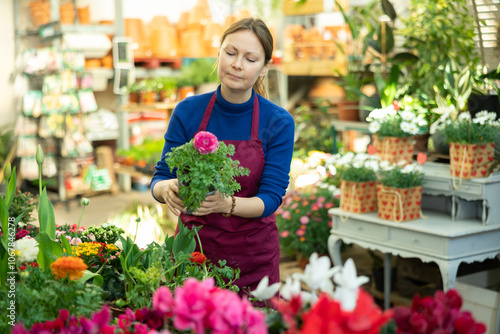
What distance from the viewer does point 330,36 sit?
591 centimetres

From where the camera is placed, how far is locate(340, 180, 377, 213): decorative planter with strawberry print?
3141mm

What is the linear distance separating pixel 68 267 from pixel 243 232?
83cm

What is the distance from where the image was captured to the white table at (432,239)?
9.14 ft

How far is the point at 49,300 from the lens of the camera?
1145mm

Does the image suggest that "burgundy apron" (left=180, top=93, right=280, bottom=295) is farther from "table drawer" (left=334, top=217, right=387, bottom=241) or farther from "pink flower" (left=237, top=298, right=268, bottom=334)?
"table drawer" (left=334, top=217, right=387, bottom=241)

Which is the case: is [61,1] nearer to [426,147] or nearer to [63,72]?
[63,72]

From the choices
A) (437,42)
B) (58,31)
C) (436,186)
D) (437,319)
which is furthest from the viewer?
(58,31)

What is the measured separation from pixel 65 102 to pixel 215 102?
4381 millimetres

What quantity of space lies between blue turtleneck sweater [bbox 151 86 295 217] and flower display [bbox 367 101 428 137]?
138 cm

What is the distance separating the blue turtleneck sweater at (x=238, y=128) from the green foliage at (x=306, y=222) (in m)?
1.70

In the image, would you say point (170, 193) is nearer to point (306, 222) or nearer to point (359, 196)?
point (359, 196)

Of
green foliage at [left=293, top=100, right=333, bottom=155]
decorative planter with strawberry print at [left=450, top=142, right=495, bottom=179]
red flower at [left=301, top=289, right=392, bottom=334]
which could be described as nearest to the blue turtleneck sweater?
red flower at [left=301, top=289, right=392, bottom=334]

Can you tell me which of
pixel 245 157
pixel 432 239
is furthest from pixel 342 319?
pixel 432 239

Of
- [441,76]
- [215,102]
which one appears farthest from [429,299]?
[441,76]
